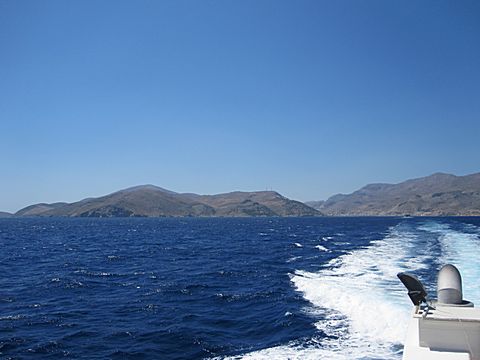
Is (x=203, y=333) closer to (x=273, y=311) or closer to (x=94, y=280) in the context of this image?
(x=273, y=311)

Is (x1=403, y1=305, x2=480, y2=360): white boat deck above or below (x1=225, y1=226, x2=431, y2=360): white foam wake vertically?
above

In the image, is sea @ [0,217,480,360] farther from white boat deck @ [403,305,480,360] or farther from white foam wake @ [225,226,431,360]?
white boat deck @ [403,305,480,360]

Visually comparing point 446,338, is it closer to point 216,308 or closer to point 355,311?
point 355,311

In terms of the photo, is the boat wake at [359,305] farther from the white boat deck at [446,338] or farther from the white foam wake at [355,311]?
the white boat deck at [446,338]

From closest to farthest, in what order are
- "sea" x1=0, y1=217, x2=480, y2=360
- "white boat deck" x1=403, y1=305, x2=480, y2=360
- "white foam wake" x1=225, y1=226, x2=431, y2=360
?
"white boat deck" x1=403, y1=305, x2=480, y2=360, "white foam wake" x1=225, y1=226, x2=431, y2=360, "sea" x1=0, y1=217, x2=480, y2=360

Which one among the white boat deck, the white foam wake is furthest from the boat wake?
the white boat deck

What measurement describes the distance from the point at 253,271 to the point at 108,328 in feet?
67.6

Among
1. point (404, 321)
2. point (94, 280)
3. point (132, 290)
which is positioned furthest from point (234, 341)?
point (94, 280)

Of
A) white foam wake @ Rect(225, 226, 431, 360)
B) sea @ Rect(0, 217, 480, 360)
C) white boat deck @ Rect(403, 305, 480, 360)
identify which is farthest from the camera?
sea @ Rect(0, 217, 480, 360)

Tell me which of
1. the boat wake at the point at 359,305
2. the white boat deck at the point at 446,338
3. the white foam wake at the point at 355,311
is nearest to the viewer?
the white boat deck at the point at 446,338

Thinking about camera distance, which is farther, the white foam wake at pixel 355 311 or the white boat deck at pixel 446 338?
the white foam wake at pixel 355 311

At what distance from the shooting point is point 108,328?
20.9 metres

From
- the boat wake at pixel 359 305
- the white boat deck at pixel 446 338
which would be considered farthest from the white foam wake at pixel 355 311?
the white boat deck at pixel 446 338

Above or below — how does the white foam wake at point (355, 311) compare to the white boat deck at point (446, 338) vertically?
below
